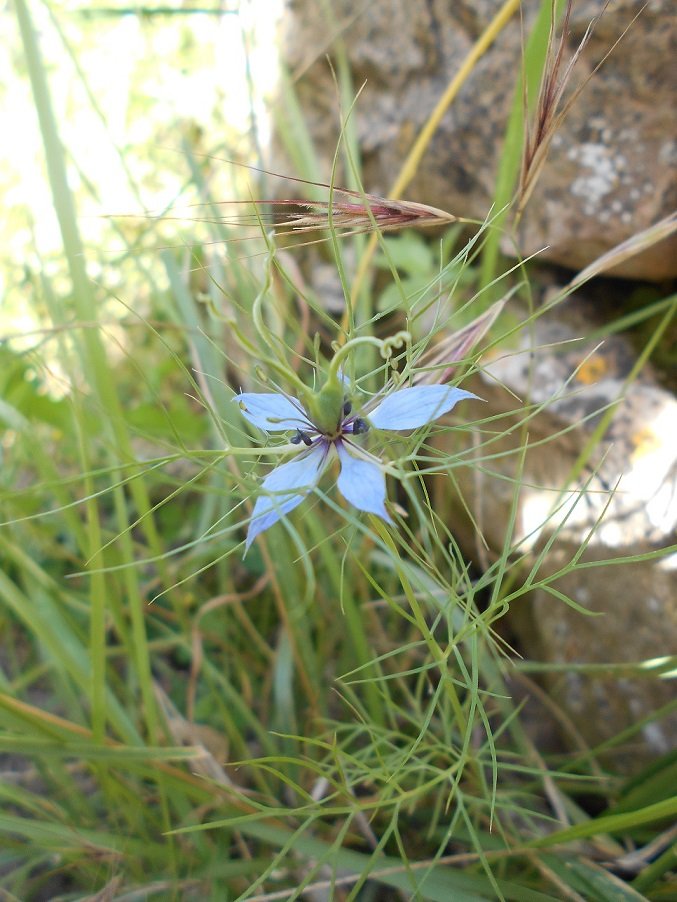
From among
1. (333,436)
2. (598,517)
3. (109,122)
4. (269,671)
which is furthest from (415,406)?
(109,122)

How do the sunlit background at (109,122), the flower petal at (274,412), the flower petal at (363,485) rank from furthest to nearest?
the sunlit background at (109,122) → the flower petal at (274,412) → the flower petal at (363,485)

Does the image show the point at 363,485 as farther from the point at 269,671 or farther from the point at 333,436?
the point at 269,671

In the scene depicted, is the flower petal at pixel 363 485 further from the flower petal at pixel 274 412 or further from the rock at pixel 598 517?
the rock at pixel 598 517

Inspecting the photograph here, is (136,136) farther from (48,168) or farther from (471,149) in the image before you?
(48,168)

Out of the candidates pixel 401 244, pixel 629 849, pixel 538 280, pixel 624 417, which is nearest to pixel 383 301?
pixel 401 244

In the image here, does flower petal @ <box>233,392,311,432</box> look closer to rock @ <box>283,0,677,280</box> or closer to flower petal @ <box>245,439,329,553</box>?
flower petal @ <box>245,439,329,553</box>

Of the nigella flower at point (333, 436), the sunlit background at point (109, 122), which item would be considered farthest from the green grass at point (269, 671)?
the sunlit background at point (109, 122)
